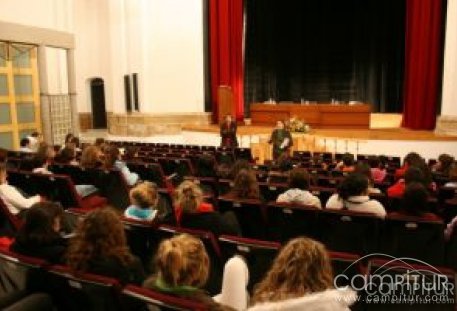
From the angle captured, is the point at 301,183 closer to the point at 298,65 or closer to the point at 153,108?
the point at 153,108

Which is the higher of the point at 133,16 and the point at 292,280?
the point at 133,16

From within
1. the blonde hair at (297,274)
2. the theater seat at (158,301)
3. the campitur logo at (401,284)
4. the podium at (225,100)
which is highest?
the podium at (225,100)

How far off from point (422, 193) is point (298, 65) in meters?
17.0

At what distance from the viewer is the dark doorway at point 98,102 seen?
17578 mm

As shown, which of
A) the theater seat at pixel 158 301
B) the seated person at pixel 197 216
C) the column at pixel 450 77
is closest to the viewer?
the theater seat at pixel 158 301

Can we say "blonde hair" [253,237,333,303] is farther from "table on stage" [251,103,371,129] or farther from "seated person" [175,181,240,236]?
"table on stage" [251,103,371,129]

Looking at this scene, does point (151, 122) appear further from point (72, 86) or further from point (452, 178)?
point (452, 178)

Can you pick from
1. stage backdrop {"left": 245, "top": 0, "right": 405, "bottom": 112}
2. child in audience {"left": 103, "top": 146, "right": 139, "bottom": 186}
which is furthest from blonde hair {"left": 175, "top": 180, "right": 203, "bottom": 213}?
stage backdrop {"left": 245, "top": 0, "right": 405, "bottom": 112}

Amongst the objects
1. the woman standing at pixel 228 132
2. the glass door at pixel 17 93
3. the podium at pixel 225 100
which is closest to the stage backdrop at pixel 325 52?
the podium at pixel 225 100

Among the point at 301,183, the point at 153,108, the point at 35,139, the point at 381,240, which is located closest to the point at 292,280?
the point at 381,240

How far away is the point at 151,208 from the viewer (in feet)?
12.5

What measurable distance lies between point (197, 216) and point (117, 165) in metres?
2.90

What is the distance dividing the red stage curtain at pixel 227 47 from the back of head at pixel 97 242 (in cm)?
1412

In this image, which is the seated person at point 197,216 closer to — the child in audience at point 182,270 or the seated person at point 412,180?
the child in audience at point 182,270
